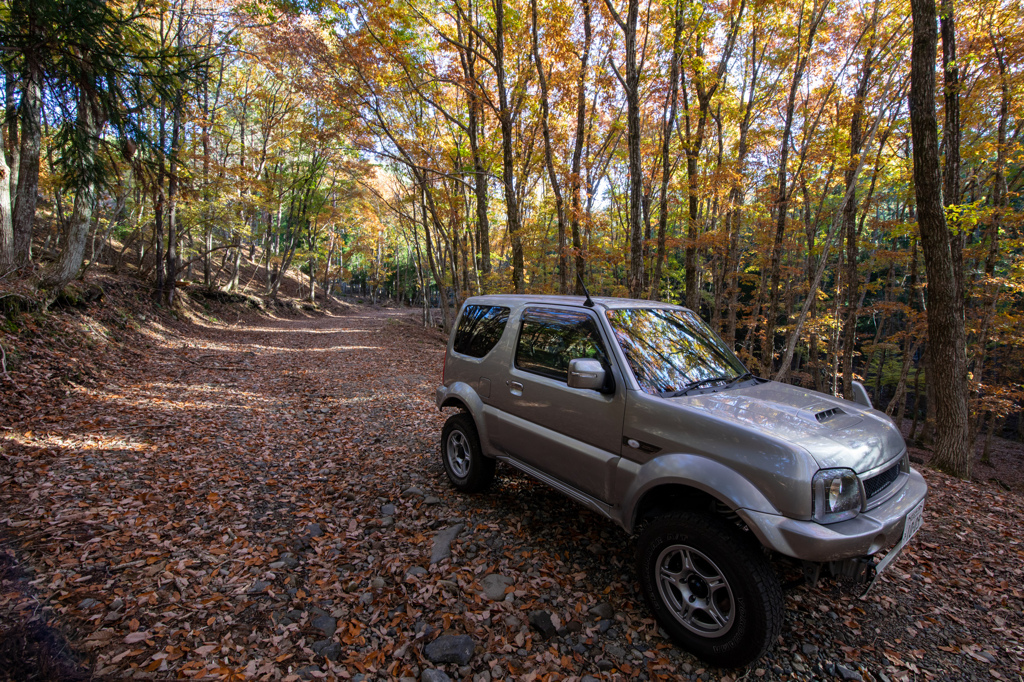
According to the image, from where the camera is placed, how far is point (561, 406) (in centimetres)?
333

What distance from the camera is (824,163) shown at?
39.9 ft

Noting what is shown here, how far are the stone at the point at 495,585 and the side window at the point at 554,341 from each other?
5.25ft

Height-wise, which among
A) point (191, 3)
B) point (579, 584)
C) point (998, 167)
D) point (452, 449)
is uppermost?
point (191, 3)

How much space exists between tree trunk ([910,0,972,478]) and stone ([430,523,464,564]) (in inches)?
283

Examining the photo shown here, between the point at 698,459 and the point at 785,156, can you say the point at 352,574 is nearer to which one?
the point at 698,459

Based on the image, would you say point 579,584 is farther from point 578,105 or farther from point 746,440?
point 578,105

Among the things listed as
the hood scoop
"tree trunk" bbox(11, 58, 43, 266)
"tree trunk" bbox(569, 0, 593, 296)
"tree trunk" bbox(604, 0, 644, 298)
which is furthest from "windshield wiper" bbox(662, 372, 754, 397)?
"tree trunk" bbox(11, 58, 43, 266)

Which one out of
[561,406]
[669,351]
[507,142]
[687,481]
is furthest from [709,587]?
[507,142]

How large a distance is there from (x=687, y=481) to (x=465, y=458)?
8.52ft

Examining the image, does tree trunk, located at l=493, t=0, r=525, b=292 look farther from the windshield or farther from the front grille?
the front grille

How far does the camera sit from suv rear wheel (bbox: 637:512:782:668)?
2.23m

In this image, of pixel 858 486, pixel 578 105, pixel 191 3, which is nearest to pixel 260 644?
pixel 858 486

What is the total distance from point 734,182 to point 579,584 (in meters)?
11.5

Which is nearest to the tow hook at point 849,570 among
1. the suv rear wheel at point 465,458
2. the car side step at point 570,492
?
the car side step at point 570,492
